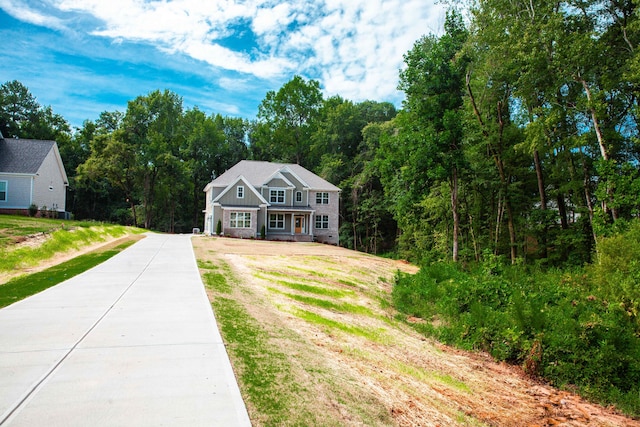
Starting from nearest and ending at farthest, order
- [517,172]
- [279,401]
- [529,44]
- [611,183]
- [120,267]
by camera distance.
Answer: [279,401]
[120,267]
[611,183]
[529,44]
[517,172]

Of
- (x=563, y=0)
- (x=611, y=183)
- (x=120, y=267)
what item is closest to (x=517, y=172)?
(x=611, y=183)

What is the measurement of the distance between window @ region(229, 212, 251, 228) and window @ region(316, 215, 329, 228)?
7316mm

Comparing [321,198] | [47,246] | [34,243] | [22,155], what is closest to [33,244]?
[34,243]

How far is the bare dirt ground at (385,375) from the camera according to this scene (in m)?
5.15

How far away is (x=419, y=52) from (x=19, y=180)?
2869cm

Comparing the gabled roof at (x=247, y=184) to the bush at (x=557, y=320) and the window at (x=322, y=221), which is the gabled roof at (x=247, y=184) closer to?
the window at (x=322, y=221)

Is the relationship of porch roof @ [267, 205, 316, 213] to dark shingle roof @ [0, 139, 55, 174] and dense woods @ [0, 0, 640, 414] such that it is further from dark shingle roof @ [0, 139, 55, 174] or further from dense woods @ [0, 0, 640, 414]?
dark shingle roof @ [0, 139, 55, 174]

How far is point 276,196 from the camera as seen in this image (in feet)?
124

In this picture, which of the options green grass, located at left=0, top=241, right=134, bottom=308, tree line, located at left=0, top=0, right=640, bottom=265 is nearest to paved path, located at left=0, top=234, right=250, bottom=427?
green grass, located at left=0, top=241, right=134, bottom=308

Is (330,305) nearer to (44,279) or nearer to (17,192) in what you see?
(44,279)

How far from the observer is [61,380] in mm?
4520

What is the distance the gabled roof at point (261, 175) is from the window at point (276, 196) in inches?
51.3

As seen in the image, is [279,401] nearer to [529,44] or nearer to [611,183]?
[611,183]

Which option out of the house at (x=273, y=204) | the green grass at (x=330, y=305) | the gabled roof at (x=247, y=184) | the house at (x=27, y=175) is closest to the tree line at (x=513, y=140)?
the house at (x=273, y=204)
